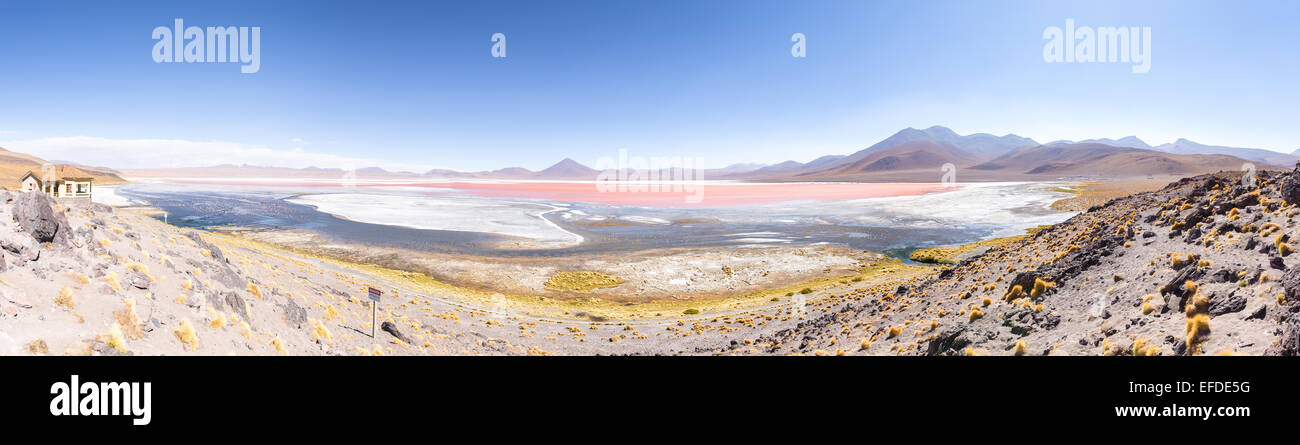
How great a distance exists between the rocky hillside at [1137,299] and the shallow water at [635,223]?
2588 cm

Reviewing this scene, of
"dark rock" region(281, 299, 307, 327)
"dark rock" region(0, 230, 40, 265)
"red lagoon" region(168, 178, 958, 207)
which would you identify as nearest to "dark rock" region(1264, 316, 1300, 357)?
"dark rock" region(281, 299, 307, 327)

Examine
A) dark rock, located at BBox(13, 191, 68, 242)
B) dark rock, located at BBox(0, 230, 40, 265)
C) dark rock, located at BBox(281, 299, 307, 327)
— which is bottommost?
dark rock, located at BBox(281, 299, 307, 327)

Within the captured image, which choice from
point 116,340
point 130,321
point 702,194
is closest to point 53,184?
point 130,321

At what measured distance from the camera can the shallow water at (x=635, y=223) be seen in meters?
38.4

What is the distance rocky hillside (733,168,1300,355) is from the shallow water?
2588 centimetres

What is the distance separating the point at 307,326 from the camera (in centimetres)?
757

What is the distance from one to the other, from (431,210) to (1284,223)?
68.4 meters

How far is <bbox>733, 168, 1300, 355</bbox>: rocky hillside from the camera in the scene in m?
4.93

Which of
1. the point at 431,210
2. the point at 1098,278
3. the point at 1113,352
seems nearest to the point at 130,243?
the point at 1113,352

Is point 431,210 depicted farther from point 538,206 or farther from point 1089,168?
point 1089,168

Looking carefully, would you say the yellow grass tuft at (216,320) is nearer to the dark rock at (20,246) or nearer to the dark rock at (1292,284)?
the dark rock at (20,246)

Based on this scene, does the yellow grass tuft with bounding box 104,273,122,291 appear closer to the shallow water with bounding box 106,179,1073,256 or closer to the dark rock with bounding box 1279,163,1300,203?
the dark rock with bounding box 1279,163,1300,203

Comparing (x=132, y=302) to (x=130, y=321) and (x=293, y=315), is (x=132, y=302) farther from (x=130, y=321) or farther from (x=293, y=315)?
(x=293, y=315)

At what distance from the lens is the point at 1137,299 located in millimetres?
6609
